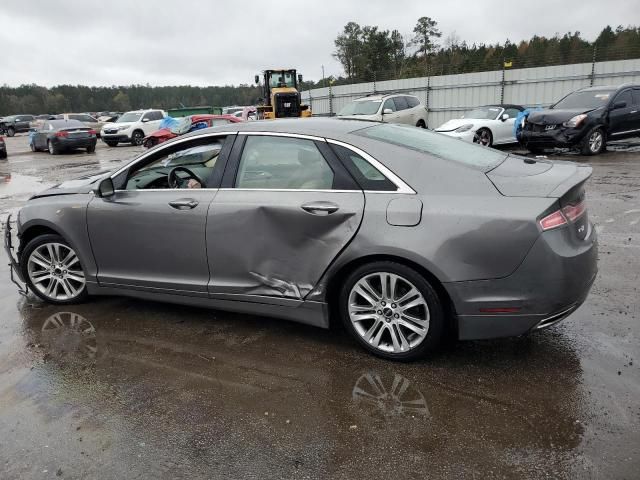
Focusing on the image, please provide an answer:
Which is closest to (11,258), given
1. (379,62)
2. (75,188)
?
(75,188)

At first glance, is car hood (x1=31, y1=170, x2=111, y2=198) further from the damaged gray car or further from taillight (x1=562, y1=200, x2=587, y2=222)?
taillight (x1=562, y1=200, x2=587, y2=222)

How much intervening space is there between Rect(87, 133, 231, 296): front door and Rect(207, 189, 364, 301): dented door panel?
16 cm

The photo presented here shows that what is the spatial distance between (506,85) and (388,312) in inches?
829

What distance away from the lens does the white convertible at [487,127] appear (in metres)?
15.1

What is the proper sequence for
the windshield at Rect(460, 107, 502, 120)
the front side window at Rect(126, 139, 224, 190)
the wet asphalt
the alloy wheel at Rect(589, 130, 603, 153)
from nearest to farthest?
the wet asphalt < the front side window at Rect(126, 139, 224, 190) < the alloy wheel at Rect(589, 130, 603, 153) < the windshield at Rect(460, 107, 502, 120)

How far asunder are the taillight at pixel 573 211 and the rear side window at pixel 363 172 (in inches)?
40.4

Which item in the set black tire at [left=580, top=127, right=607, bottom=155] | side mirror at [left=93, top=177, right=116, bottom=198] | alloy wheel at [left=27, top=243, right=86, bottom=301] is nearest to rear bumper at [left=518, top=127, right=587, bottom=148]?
black tire at [left=580, top=127, right=607, bottom=155]

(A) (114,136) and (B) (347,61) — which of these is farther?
(B) (347,61)

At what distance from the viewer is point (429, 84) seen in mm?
24266

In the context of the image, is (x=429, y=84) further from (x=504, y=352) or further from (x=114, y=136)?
(x=504, y=352)

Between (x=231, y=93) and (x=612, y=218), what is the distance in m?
122

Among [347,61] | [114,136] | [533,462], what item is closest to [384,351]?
[533,462]

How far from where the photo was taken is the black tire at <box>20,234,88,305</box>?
4.58 m

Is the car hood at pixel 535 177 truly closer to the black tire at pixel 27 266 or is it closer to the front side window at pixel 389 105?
the black tire at pixel 27 266
